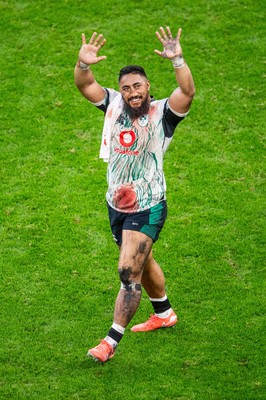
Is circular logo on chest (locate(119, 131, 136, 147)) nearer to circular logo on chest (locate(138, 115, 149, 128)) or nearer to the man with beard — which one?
the man with beard

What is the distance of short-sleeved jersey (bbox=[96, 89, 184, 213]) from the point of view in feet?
25.7

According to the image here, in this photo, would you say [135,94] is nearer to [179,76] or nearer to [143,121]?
[143,121]

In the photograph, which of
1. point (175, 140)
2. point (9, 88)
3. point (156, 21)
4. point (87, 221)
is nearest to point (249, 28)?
point (156, 21)

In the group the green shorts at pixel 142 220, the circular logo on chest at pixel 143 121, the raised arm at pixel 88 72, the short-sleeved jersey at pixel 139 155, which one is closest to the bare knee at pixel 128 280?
the green shorts at pixel 142 220

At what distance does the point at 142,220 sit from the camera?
7.85m

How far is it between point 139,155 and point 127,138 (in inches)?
7.3

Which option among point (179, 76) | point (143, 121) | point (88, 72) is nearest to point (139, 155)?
point (143, 121)

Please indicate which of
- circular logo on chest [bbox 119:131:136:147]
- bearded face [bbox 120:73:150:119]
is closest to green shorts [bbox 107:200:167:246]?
circular logo on chest [bbox 119:131:136:147]

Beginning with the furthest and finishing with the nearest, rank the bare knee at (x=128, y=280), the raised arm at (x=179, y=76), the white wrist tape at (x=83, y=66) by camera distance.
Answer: the white wrist tape at (x=83, y=66)
the bare knee at (x=128, y=280)
the raised arm at (x=179, y=76)

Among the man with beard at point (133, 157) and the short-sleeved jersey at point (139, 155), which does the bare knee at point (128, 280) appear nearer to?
the man with beard at point (133, 157)

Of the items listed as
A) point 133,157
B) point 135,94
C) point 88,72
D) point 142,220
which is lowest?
point 142,220

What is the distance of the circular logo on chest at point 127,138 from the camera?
7.83 m

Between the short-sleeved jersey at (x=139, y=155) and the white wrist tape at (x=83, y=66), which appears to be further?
the white wrist tape at (x=83, y=66)

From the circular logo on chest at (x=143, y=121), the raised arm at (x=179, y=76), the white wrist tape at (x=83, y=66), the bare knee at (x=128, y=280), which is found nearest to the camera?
the raised arm at (x=179, y=76)
